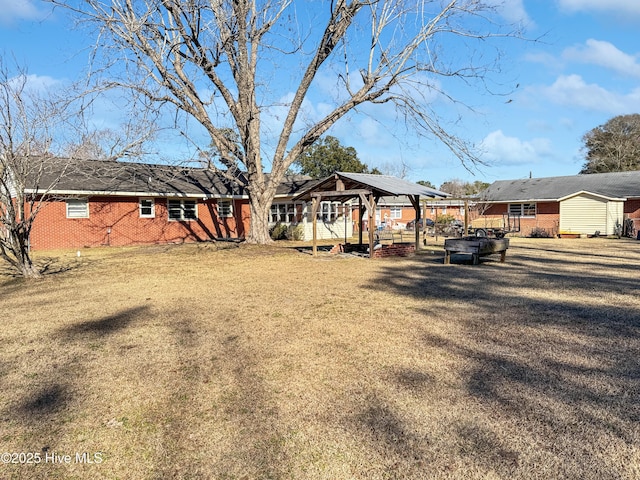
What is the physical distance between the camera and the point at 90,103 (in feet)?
47.4

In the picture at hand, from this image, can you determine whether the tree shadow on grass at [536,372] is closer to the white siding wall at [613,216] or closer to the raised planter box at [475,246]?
the raised planter box at [475,246]

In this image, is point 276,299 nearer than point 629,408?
No

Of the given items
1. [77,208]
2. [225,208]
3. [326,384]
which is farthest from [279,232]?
[326,384]

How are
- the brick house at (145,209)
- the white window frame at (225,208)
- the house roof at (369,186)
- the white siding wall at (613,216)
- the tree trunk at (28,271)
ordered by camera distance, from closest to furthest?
1. the tree trunk at (28,271)
2. the house roof at (369,186)
3. the brick house at (145,209)
4. the white window frame at (225,208)
5. the white siding wall at (613,216)

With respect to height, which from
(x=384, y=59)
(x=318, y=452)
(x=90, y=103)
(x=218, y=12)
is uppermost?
(x=218, y=12)

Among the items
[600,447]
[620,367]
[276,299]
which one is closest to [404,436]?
[600,447]

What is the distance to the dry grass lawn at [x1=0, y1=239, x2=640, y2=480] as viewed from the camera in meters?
2.81

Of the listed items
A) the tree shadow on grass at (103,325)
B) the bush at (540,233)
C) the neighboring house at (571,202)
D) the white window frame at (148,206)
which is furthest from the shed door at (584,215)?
the tree shadow on grass at (103,325)

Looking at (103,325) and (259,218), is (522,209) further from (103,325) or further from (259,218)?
(103,325)

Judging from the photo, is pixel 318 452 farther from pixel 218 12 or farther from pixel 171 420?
pixel 218 12

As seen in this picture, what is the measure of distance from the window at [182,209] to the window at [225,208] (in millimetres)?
1571

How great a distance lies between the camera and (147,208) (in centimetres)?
2194

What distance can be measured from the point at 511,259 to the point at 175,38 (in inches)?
541

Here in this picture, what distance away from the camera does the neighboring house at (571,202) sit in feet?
88.8
